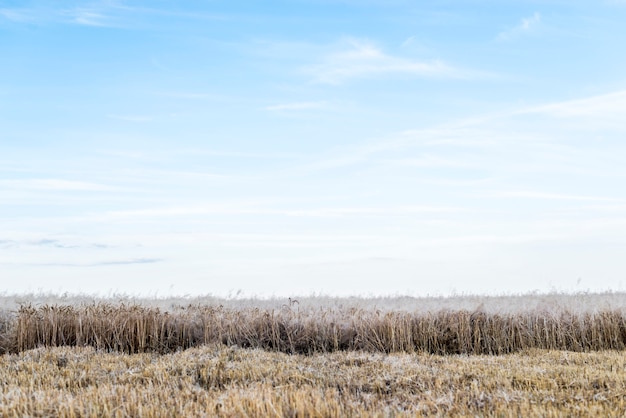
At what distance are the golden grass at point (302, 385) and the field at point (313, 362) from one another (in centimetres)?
3

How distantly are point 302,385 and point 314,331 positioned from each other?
190 inches

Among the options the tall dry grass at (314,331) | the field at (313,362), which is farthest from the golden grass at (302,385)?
the tall dry grass at (314,331)

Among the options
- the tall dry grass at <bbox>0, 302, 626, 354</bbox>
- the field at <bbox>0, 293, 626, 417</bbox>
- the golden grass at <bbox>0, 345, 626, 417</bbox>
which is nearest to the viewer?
the golden grass at <bbox>0, 345, 626, 417</bbox>

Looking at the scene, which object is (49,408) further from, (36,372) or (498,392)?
(498,392)

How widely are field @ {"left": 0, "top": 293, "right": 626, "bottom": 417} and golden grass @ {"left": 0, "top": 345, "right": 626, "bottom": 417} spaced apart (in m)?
0.03

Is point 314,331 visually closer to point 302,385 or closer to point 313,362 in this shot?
point 313,362

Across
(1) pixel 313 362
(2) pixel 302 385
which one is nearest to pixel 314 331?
(1) pixel 313 362

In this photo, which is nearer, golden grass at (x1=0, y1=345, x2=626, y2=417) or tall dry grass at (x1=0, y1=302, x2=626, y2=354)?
golden grass at (x1=0, y1=345, x2=626, y2=417)

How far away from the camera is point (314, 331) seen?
41.6ft

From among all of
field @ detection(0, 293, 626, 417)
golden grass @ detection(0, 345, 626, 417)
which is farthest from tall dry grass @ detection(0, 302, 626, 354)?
golden grass @ detection(0, 345, 626, 417)

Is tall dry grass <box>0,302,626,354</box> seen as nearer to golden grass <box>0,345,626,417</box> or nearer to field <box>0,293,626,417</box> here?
field <box>0,293,626,417</box>

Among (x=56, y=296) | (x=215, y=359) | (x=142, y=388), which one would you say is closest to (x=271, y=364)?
(x=215, y=359)

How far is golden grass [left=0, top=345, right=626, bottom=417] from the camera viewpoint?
6.52 meters

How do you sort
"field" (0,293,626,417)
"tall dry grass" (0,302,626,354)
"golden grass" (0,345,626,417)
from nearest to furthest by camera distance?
"golden grass" (0,345,626,417) → "field" (0,293,626,417) → "tall dry grass" (0,302,626,354)
